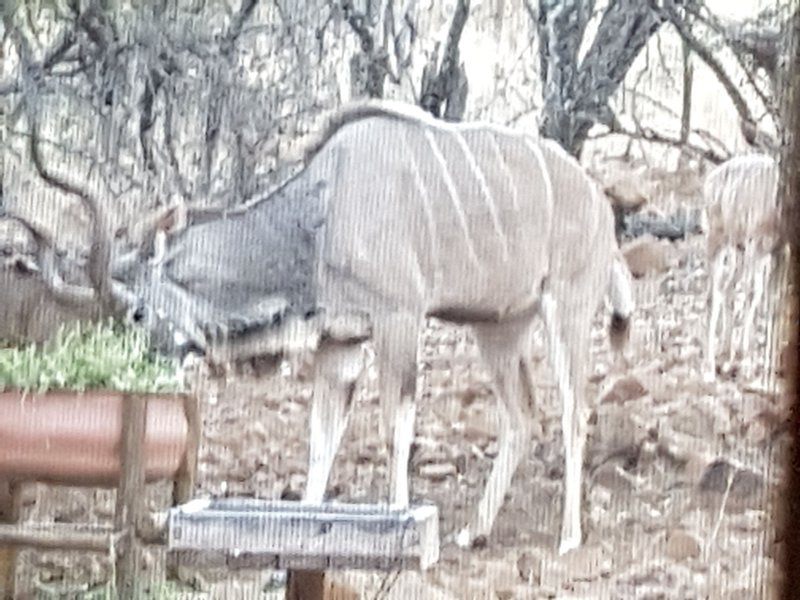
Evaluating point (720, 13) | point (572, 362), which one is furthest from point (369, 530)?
point (720, 13)

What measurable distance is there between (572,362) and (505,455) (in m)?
0.11

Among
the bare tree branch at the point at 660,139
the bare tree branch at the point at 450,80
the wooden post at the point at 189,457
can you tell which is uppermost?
the bare tree branch at the point at 450,80

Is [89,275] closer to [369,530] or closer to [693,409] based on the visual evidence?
[369,530]

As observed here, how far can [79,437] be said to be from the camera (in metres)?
1.11

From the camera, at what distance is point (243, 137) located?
112 cm

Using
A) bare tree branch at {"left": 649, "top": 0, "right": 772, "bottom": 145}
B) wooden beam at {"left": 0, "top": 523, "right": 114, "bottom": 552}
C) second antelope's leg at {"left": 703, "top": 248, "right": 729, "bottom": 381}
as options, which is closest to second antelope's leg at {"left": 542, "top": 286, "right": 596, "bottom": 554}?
second antelope's leg at {"left": 703, "top": 248, "right": 729, "bottom": 381}

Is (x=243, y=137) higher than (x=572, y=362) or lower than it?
higher

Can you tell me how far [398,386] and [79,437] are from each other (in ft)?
1.04

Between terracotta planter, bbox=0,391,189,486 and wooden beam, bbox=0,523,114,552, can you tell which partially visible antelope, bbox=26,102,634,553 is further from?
wooden beam, bbox=0,523,114,552

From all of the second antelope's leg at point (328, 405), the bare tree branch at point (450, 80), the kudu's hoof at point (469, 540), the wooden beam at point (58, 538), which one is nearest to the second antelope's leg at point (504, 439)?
the kudu's hoof at point (469, 540)

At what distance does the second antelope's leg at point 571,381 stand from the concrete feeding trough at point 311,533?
0.13 metres

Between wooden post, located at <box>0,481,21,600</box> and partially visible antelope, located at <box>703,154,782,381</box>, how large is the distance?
68 cm

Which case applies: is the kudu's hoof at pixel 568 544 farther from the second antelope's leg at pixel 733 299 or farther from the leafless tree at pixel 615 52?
the leafless tree at pixel 615 52

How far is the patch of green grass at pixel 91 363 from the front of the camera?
3.67ft
